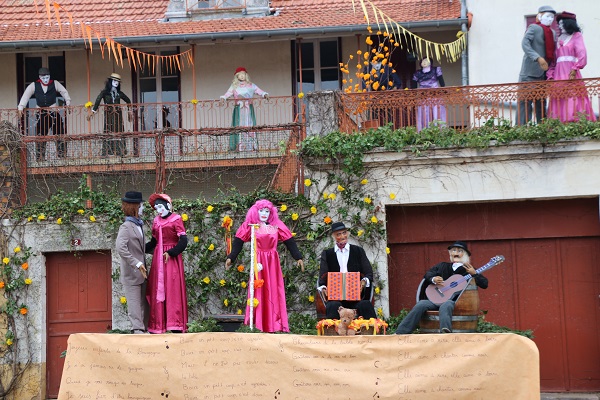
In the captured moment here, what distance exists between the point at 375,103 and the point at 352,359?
5.29 meters

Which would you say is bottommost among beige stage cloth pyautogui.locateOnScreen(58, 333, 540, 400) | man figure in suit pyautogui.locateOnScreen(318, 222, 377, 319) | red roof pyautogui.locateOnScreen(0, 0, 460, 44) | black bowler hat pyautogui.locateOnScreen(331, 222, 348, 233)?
beige stage cloth pyautogui.locateOnScreen(58, 333, 540, 400)

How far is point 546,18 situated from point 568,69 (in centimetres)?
85

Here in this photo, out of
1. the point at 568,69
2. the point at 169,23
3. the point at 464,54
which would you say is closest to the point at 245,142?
the point at 568,69

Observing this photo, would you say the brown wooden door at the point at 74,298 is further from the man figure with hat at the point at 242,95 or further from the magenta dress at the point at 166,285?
the man figure with hat at the point at 242,95

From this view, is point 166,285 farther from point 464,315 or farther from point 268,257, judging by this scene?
point 464,315

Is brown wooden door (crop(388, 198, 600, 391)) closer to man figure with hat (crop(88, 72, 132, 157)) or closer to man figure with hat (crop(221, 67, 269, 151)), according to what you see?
man figure with hat (crop(221, 67, 269, 151))

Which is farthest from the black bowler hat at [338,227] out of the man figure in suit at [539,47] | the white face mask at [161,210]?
the man figure in suit at [539,47]

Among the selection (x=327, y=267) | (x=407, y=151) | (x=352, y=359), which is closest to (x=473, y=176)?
(x=407, y=151)

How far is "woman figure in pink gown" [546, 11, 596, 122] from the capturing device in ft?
47.2

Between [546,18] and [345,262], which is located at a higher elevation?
[546,18]

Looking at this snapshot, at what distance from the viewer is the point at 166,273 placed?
13.6 meters

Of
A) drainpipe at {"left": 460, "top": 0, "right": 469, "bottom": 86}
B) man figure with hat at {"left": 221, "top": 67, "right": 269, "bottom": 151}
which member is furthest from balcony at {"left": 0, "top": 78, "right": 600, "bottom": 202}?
drainpipe at {"left": 460, "top": 0, "right": 469, "bottom": 86}

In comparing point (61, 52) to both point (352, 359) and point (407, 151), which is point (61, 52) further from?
point (352, 359)

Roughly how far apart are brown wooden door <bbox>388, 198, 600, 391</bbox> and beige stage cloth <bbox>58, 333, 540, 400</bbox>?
4360 millimetres
